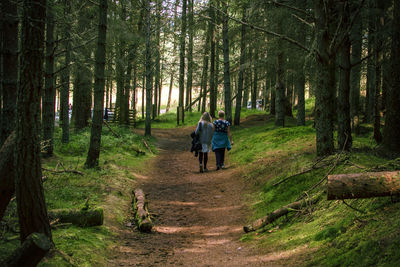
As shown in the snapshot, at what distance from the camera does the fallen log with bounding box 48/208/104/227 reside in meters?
5.55

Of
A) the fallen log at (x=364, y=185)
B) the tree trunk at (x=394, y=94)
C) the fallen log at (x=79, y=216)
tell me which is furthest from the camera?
the tree trunk at (x=394, y=94)

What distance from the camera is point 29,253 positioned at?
3.62 m

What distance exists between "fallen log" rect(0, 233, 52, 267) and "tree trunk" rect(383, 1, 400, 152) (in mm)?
7695

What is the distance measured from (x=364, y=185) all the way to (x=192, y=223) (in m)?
3.78

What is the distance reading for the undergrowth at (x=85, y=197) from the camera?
15.1 ft

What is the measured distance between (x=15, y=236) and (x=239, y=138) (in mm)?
13440

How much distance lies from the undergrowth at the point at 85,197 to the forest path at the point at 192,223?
14.9 inches

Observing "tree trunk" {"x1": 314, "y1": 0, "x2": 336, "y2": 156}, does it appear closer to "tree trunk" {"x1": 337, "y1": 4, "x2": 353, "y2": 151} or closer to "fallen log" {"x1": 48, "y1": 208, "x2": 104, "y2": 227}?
"tree trunk" {"x1": 337, "y1": 4, "x2": 353, "y2": 151}

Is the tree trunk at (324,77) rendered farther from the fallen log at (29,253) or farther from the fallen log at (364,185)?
the fallen log at (29,253)

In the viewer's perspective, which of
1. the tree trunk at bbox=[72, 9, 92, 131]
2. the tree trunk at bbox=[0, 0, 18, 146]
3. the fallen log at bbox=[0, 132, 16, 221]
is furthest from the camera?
the tree trunk at bbox=[72, 9, 92, 131]

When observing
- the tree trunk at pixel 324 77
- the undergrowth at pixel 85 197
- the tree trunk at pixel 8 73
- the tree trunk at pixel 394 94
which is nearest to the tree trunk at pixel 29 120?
the undergrowth at pixel 85 197

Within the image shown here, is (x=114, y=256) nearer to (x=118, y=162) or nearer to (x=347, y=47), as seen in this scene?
(x=118, y=162)

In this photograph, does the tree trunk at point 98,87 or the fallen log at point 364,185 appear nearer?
the fallen log at point 364,185

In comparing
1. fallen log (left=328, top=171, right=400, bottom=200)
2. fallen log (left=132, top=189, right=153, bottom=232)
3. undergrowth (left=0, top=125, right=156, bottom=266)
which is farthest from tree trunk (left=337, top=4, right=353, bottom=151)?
undergrowth (left=0, top=125, right=156, bottom=266)
